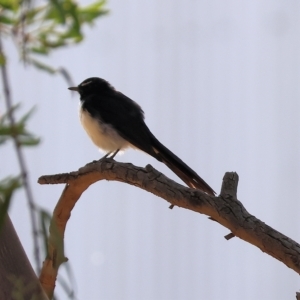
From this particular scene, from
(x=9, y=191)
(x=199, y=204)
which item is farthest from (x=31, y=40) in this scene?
(x=199, y=204)

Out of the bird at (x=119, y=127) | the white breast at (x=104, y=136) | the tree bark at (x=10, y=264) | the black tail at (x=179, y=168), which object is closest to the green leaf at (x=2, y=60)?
the tree bark at (x=10, y=264)

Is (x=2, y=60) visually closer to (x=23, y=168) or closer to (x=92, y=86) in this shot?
(x=23, y=168)

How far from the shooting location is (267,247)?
2.72 m

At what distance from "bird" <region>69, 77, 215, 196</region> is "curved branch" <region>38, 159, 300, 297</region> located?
928 mm

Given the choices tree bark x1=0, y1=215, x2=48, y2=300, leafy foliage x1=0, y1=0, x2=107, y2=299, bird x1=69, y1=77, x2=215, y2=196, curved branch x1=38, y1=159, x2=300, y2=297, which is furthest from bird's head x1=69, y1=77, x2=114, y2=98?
leafy foliage x1=0, y1=0, x2=107, y2=299

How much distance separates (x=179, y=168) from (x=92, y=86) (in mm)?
1820

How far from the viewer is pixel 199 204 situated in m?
2.87

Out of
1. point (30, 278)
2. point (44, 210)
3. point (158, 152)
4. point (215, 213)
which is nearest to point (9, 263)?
point (30, 278)

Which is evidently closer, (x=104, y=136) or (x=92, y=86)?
(x=104, y=136)

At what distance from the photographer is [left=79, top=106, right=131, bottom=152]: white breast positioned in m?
4.89

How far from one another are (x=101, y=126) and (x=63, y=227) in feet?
4.93

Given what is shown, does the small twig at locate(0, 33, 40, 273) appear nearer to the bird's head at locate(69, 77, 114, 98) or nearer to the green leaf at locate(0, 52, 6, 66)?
the green leaf at locate(0, 52, 6, 66)

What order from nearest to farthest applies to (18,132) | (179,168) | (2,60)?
(18,132), (2,60), (179,168)

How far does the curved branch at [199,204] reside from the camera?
2.70 m
